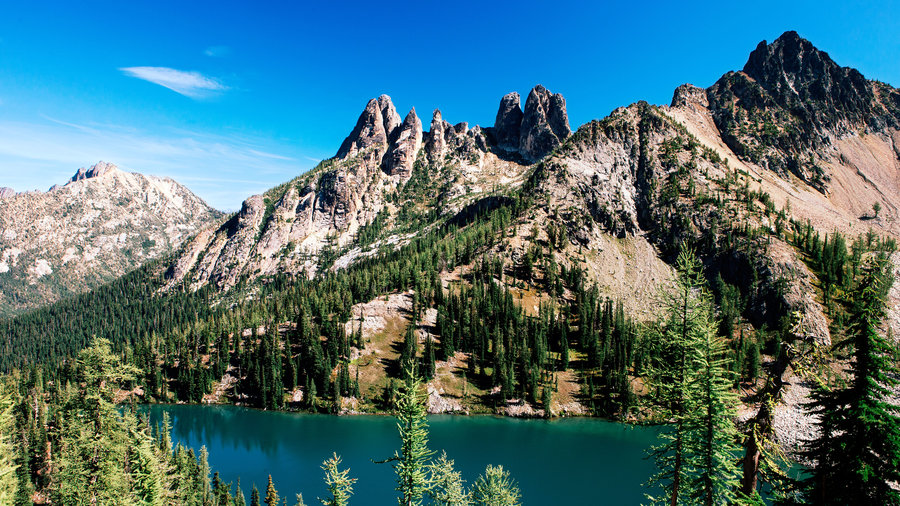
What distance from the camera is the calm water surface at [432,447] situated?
6844cm

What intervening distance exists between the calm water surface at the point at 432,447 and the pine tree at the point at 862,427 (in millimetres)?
48509

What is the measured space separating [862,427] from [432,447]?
7894 cm

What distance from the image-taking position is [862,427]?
1427cm

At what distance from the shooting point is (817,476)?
14.9m

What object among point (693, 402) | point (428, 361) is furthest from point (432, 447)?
point (693, 402)

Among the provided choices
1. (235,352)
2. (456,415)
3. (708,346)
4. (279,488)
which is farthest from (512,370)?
(708,346)

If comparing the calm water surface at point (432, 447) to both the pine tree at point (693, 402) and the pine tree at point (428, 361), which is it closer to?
the pine tree at point (428, 361)

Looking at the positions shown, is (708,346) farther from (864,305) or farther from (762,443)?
A: (864,305)

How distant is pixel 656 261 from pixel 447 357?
107 metres

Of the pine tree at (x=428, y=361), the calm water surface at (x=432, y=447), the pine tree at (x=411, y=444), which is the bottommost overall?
the calm water surface at (x=432, y=447)

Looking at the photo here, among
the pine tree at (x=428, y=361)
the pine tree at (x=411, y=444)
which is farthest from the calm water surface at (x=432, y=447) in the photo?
the pine tree at (x=411, y=444)

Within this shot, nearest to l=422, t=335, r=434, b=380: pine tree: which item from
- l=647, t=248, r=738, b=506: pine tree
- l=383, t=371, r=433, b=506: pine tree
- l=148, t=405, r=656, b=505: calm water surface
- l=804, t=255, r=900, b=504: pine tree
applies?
l=148, t=405, r=656, b=505: calm water surface

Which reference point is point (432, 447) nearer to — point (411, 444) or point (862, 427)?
point (411, 444)

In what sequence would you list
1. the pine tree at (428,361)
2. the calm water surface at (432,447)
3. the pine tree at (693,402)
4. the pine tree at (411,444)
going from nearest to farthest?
the pine tree at (693,402), the pine tree at (411,444), the calm water surface at (432,447), the pine tree at (428,361)
